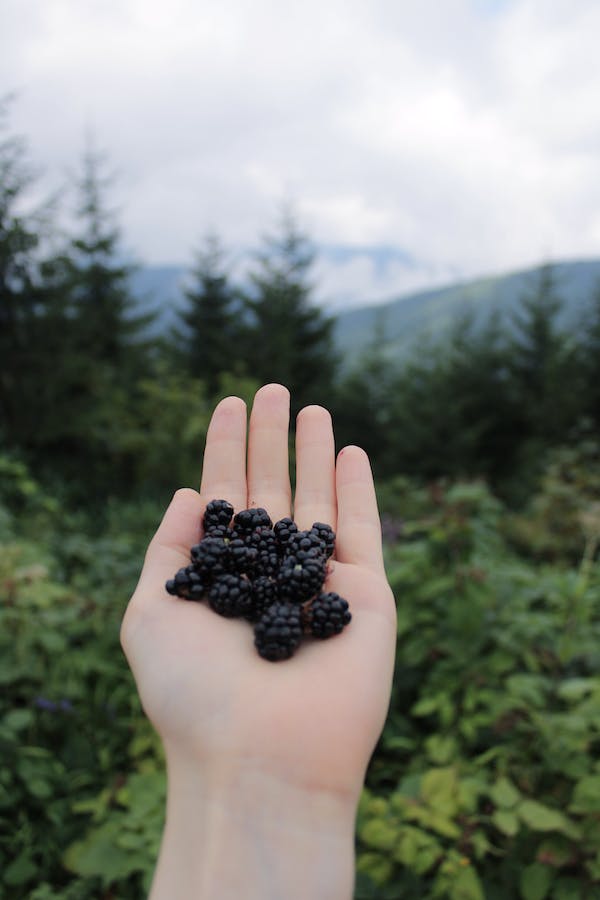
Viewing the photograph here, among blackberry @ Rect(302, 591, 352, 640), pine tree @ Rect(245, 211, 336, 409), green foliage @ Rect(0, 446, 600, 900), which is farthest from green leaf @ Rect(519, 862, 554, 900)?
pine tree @ Rect(245, 211, 336, 409)

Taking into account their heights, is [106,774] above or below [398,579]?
below

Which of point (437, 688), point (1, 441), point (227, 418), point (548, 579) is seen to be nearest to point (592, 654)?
point (548, 579)

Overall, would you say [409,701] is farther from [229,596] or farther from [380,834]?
[229,596]

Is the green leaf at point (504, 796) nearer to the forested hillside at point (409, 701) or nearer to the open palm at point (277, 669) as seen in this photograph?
the forested hillside at point (409, 701)

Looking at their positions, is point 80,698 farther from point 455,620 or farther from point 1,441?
point 1,441

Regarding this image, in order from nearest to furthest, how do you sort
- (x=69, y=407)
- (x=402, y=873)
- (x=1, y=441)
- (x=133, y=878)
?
(x=402, y=873), (x=133, y=878), (x=1, y=441), (x=69, y=407)
